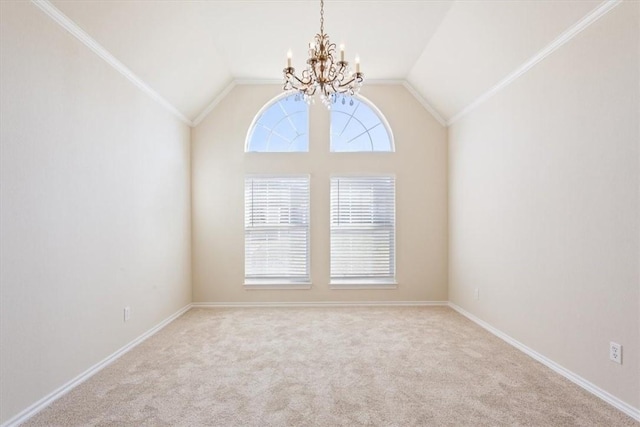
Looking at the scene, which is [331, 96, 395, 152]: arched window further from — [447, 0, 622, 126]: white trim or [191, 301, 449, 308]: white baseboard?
[191, 301, 449, 308]: white baseboard

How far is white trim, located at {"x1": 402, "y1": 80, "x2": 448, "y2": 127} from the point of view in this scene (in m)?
4.90

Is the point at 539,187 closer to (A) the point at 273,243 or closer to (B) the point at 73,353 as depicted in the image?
(A) the point at 273,243

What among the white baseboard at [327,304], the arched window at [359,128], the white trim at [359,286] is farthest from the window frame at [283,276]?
the arched window at [359,128]

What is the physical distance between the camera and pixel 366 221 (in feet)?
16.4

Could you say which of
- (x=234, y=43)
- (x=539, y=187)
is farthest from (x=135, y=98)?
(x=539, y=187)

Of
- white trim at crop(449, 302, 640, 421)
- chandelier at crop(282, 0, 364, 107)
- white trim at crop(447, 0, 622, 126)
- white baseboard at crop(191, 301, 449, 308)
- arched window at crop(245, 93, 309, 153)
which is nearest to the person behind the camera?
white trim at crop(449, 302, 640, 421)

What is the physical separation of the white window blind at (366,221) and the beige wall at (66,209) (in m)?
2.42

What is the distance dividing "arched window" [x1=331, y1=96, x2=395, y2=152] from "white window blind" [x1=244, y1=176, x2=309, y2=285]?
0.78 metres

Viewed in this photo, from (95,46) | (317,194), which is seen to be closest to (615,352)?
(317,194)

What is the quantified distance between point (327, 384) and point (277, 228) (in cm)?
269

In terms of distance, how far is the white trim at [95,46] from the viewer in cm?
232

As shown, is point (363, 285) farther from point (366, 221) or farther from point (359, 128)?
point (359, 128)

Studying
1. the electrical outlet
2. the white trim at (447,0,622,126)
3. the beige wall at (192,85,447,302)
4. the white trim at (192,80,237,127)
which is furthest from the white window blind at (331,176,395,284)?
the electrical outlet

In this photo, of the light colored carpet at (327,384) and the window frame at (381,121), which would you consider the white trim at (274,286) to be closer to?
the light colored carpet at (327,384)
